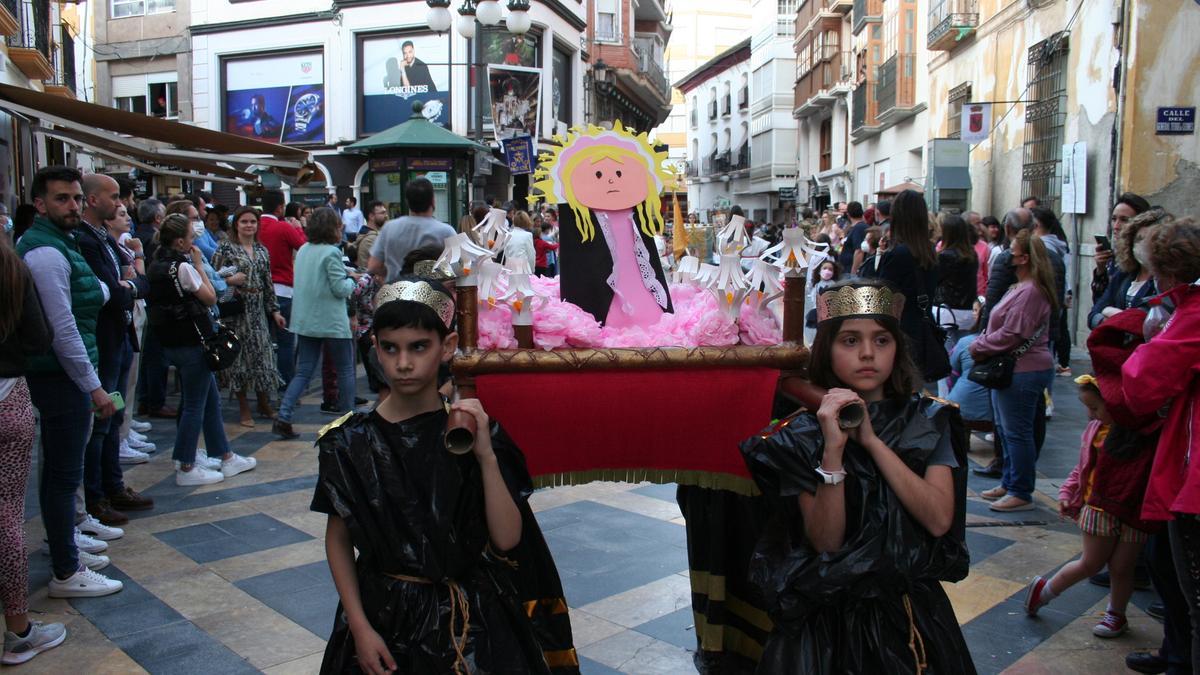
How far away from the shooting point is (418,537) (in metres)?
2.27

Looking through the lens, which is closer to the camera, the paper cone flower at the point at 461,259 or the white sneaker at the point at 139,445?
the paper cone flower at the point at 461,259

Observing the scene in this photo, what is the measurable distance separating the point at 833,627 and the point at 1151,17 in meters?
10.1

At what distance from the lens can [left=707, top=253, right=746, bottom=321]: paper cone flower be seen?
301cm

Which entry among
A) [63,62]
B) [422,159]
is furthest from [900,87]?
[63,62]

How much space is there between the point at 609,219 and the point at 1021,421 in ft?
11.0

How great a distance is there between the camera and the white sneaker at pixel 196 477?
6.14 m

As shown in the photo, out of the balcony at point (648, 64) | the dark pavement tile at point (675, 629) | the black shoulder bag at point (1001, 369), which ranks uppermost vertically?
the balcony at point (648, 64)

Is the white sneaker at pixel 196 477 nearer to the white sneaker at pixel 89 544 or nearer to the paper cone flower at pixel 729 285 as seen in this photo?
the white sneaker at pixel 89 544

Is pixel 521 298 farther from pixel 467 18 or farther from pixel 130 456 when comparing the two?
pixel 467 18

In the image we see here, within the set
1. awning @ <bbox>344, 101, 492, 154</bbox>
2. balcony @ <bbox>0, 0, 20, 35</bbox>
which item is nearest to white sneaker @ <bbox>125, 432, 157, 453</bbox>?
awning @ <bbox>344, 101, 492, 154</bbox>

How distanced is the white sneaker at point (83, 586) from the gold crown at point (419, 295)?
9.05 feet

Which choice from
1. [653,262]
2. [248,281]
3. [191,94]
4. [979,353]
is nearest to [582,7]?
[191,94]

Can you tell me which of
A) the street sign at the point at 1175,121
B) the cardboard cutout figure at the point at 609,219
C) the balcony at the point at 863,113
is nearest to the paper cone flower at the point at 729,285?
the cardboard cutout figure at the point at 609,219

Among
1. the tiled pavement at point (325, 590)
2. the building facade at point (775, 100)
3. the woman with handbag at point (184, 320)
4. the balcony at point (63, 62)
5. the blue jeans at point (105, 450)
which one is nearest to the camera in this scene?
the tiled pavement at point (325, 590)
